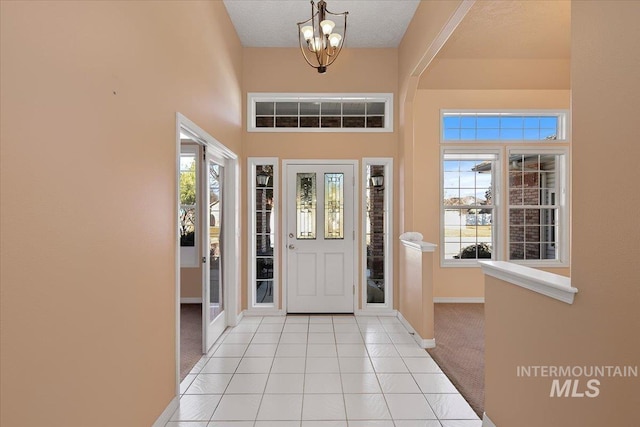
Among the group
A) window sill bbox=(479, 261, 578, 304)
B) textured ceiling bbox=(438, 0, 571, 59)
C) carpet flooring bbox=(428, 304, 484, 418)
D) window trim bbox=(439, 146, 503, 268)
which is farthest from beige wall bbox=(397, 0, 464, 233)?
window sill bbox=(479, 261, 578, 304)

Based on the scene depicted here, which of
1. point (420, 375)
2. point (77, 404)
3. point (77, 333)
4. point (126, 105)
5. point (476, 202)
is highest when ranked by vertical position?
point (126, 105)

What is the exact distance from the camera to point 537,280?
163cm

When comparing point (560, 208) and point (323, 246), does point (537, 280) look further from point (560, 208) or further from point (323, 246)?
point (560, 208)

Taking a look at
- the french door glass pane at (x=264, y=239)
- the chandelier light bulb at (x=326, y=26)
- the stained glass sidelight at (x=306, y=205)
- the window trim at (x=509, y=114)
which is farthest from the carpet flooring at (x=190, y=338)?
the window trim at (x=509, y=114)

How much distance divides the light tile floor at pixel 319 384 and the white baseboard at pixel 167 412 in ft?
0.12

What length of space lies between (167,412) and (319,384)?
1.11m

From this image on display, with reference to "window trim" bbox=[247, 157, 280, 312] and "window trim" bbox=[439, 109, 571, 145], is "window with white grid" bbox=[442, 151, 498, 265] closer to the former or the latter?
"window trim" bbox=[439, 109, 571, 145]

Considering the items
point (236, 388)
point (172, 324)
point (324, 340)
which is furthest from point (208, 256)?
point (324, 340)

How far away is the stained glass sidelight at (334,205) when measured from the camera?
4727 mm

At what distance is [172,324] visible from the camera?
2.45 meters

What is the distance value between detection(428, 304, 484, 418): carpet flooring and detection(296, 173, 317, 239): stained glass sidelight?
2.03 meters

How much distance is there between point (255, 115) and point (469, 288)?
160 inches

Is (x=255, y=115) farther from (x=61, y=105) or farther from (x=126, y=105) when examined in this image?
(x=61, y=105)

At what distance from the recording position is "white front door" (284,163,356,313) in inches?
186
